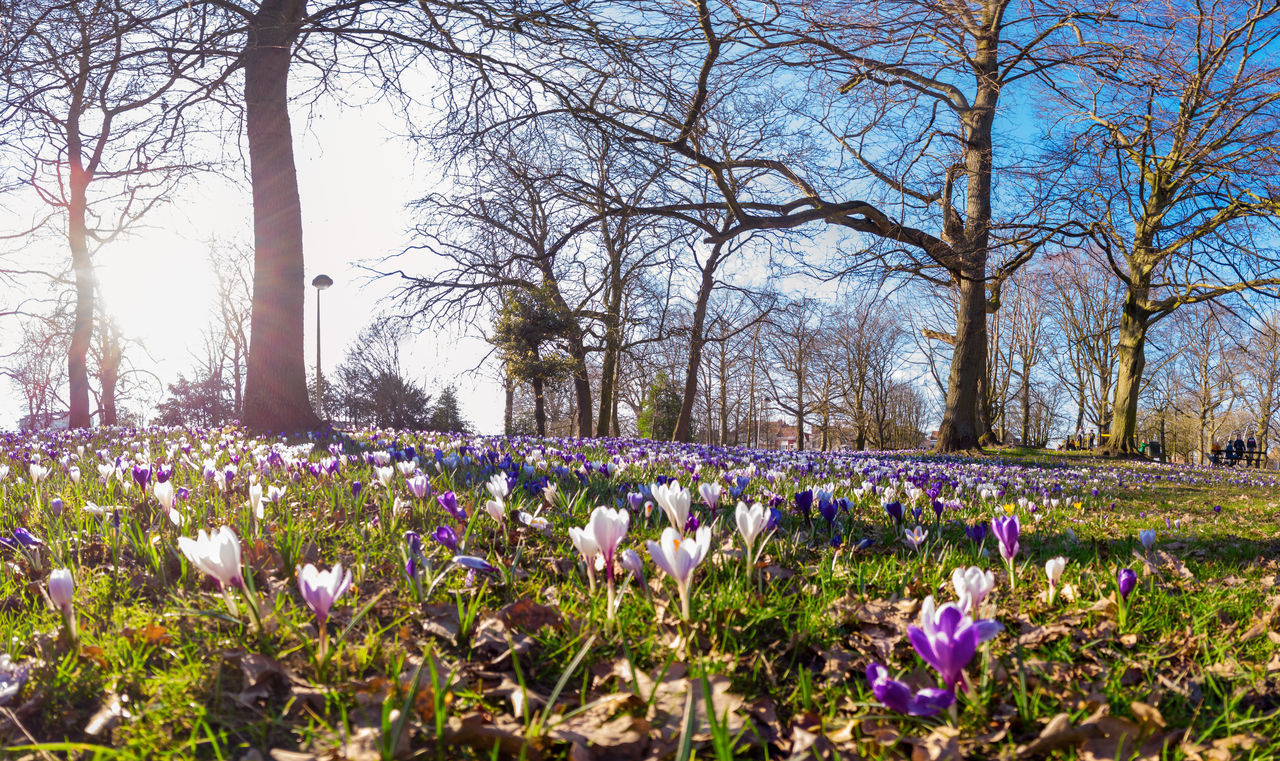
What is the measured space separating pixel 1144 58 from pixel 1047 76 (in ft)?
10.3

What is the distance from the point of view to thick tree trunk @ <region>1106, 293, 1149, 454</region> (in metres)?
18.5

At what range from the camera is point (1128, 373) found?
1877 cm

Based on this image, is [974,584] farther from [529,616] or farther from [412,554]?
[412,554]

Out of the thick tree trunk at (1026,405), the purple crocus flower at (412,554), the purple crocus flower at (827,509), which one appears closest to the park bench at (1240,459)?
the thick tree trunk at (1026,405)

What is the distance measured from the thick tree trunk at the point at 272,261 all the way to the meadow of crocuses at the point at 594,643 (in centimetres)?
590

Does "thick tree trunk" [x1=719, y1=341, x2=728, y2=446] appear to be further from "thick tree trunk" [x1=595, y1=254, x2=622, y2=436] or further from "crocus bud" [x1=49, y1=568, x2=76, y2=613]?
"crocus bud" [x1=49, y1=568, x2=76, y2=613]

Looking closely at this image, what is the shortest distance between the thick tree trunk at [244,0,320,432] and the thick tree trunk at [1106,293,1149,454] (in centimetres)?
2104

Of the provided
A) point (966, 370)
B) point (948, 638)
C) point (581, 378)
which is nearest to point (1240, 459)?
point (966, 370)

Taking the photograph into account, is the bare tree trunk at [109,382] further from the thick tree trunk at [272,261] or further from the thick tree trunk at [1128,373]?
the thick tree trunk at [1128,373]

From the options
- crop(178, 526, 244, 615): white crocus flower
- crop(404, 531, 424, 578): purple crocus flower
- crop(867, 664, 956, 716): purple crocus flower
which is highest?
crop(178, 526, 244, 615): white crocus flower

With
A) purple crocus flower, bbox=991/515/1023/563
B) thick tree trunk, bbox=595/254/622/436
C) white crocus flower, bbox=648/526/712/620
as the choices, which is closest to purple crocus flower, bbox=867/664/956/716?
white crocus flower, bbox=648/526/712/620

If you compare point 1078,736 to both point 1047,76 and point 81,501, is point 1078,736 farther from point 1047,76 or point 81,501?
point 1047,76

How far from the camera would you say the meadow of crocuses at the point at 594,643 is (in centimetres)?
127

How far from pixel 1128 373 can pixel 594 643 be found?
22.4 m
